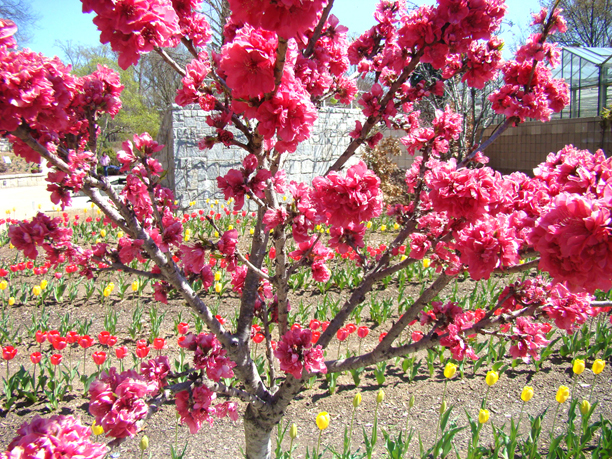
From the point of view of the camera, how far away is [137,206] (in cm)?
187

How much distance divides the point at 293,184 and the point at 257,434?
1.36 m

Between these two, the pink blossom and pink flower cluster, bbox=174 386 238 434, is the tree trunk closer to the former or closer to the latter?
pink flower cluster, bbox=174 386 238 434

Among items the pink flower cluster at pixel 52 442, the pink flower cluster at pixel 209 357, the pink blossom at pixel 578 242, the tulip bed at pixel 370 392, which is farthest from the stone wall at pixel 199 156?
the pink blossom at pixel 578 242

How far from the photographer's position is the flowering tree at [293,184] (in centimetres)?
99

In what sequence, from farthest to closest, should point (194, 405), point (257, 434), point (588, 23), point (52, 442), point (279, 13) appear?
1. point (588, 23)
2. point (257, 434)
3. point (194, 405)
4. point (52, 442)
5. point (279, 13)

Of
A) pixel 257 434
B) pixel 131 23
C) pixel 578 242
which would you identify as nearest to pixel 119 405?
pixel 257 434

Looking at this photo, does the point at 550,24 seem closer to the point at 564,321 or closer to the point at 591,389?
the point at 564,321

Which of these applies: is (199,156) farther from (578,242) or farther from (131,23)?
(578,242)

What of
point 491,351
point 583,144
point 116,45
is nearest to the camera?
point 116,45

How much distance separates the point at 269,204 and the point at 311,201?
0.34m

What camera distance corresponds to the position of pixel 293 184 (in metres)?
1.51

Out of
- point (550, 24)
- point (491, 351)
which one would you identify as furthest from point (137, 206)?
point (491, 351)

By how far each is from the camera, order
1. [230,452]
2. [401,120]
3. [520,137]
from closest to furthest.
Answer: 1. [401,120]
2. [230,452]
3. [520,137]

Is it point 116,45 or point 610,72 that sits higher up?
point 610,72
